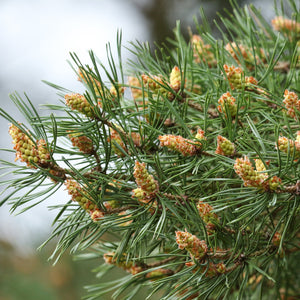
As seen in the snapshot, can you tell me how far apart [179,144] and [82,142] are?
0.09 meters

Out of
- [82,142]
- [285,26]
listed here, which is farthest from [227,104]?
[285,26]

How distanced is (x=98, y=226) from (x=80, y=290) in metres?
1.20

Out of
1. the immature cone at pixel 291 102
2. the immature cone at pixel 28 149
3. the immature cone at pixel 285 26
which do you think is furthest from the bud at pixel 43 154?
the immature cone at pixel 285 26

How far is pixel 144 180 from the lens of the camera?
39 centimetres

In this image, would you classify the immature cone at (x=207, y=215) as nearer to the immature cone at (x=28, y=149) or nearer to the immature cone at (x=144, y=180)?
the immature cone at (x=144, y=180)

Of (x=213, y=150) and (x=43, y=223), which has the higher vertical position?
(x=213, y=150)

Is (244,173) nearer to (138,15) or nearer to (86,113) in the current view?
→ (86,113)

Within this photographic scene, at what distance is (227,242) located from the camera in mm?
457

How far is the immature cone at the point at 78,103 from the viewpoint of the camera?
0.40 metres

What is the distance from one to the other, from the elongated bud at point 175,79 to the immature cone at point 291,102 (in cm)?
12

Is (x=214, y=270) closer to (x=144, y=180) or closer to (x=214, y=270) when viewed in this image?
(x=214, y=270)

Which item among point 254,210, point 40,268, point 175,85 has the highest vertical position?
point 175,85

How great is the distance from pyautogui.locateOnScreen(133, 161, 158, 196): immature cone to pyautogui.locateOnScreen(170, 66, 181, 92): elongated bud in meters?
0.12

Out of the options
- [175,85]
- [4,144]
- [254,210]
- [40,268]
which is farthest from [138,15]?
[254,210]
